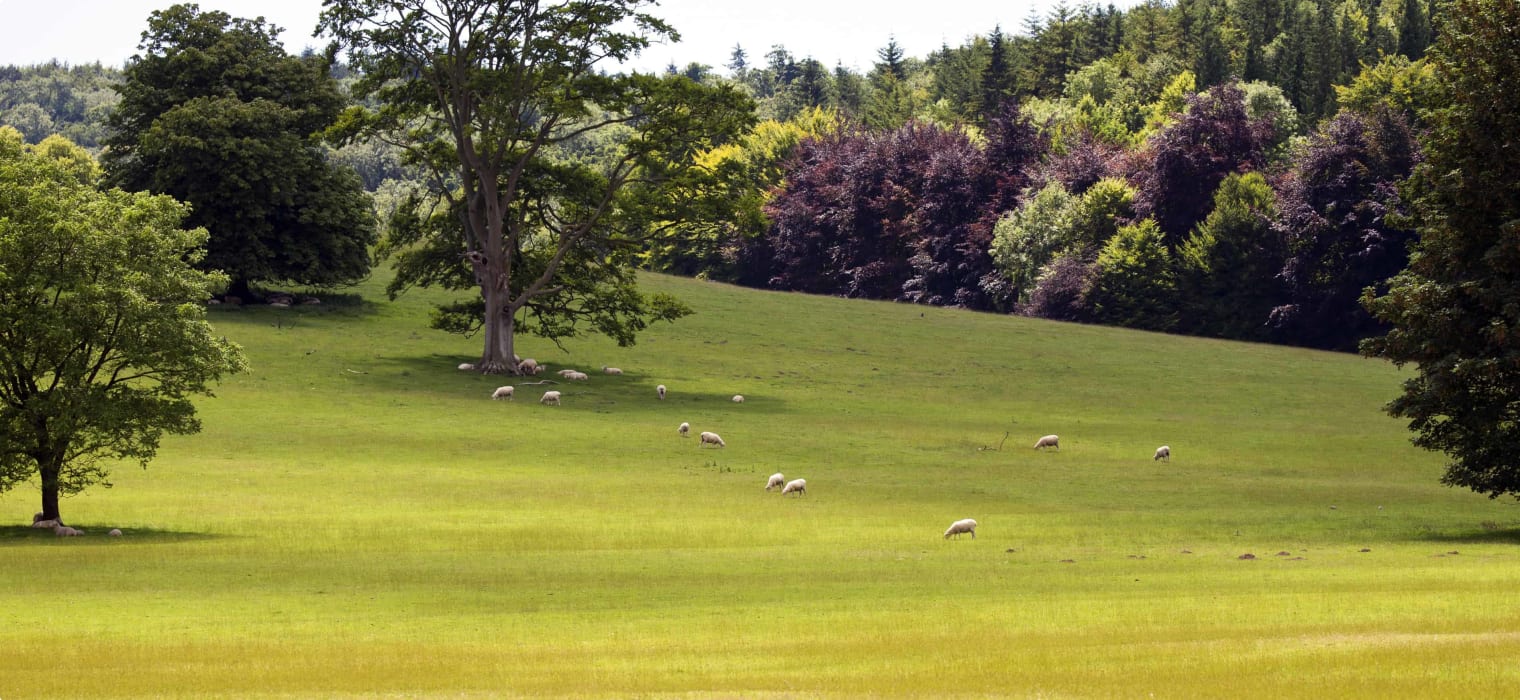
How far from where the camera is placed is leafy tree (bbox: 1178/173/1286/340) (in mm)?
104062

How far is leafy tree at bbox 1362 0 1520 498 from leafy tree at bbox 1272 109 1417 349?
62785 mm

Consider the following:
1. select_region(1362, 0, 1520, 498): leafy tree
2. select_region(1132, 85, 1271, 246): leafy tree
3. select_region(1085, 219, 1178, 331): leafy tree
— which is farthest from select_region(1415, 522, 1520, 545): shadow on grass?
select_region(1132, 85, 1271, 246): leafy tree

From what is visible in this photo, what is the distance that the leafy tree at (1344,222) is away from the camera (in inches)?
3851

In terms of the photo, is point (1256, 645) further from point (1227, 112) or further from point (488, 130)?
point (1227, 112)

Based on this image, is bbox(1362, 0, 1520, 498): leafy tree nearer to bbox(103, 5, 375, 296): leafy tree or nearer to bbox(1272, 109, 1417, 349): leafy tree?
bbox(103, 5, 375, 296): leafy tree

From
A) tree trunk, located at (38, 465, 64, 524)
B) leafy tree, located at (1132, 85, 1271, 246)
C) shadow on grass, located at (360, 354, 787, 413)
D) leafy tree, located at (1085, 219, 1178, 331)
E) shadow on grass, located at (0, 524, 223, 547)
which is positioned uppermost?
leafy tree, located at (1132, 85, 1271, 246)

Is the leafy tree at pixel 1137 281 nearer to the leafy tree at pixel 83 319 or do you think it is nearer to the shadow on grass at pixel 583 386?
the shadow on grass at pixel 583 386

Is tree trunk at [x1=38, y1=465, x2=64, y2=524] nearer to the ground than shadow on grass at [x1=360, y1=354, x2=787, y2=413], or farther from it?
farther from it

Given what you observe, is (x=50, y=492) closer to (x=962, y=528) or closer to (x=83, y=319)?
(x=83, y=319)

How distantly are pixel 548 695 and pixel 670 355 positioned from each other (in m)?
69.5

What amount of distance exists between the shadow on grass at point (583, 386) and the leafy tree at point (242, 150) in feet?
35.0

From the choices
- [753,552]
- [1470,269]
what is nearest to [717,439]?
[753,552]

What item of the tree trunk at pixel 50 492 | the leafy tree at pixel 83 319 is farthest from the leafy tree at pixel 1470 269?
the tree trunk at pixel 50 492

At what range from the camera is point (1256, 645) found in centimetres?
1986
